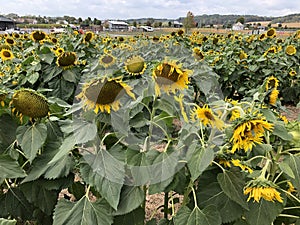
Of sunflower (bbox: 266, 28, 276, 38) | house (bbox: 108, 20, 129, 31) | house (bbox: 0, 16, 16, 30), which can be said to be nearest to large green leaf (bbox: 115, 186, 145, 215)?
sunflower (bbox: 266, 28, 276, 38)

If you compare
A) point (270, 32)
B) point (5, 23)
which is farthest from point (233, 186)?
point (5, 23)

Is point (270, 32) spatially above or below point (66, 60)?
below

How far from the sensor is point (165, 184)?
1.06 meters

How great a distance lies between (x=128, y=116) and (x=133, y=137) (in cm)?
9

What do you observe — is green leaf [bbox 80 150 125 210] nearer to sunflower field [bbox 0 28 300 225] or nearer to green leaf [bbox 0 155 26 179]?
sunflower field [bbox 0 28 300 225]

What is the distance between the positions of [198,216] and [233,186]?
5.5 inches

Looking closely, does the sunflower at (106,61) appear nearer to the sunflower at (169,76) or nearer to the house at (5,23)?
the sunflower at (169,76)

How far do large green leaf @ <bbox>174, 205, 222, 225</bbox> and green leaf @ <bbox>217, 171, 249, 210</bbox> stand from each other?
0.07 metres

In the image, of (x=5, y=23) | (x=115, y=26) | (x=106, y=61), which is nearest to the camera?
(x=106, y=61)

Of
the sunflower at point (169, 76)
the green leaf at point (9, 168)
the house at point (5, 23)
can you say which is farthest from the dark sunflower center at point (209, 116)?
the house at point (5, 23)

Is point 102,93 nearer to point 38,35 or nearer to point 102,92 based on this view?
point 102,92

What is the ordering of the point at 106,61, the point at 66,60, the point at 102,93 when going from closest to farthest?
1. the point at 102,93
2. the point at 66,60
3. the point at 106,61

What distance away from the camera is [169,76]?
1.10 m

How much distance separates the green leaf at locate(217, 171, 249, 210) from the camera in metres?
1.05
